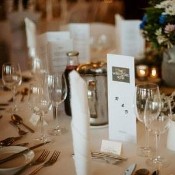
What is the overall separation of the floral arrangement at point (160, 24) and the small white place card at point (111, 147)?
23.4 inches

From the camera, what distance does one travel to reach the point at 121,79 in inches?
44.9

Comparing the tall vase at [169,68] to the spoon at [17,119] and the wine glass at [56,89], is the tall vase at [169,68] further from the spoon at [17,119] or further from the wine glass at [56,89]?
the spoon at [17,119]

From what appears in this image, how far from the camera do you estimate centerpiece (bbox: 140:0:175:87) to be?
1.46m

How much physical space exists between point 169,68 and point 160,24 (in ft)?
0.68

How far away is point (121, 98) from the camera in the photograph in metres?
1.16

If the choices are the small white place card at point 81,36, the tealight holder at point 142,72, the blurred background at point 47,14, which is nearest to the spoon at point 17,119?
the tealight holder at point 142,72

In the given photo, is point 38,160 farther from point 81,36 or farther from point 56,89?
Result: point 81,36

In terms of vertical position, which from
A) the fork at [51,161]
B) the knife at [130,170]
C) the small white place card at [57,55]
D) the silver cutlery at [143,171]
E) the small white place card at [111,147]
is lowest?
the silver cutlery at [143,171]

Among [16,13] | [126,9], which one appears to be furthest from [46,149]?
[126,9]

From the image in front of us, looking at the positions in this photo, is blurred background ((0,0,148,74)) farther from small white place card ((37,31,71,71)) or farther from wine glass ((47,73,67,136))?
wine glass ((47,73,67,136))

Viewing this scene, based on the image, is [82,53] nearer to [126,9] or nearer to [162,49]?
[162,49]

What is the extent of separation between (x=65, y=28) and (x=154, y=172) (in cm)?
166

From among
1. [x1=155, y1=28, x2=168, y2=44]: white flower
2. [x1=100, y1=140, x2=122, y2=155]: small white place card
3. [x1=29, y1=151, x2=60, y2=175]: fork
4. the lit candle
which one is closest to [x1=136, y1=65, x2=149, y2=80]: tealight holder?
the lit candle

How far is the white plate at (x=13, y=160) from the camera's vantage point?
94 centimetres
